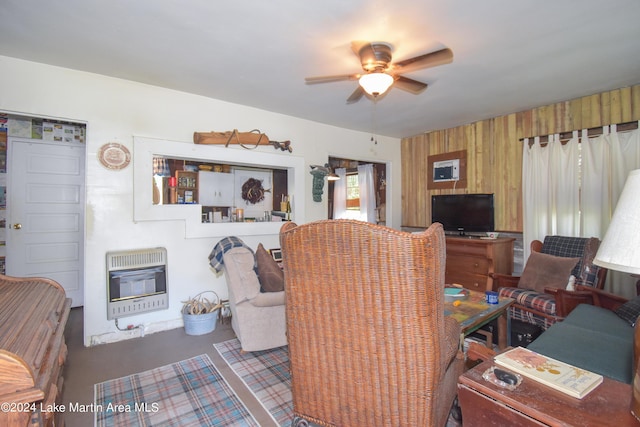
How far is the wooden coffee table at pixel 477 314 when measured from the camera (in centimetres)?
200

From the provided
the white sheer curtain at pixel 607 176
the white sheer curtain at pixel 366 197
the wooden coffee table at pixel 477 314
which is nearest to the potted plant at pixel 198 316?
the wooden coffee table at pixel 477 314

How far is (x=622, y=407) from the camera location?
894mm

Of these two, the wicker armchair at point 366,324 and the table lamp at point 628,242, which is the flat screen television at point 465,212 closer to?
the wicker armchair at point 366,324

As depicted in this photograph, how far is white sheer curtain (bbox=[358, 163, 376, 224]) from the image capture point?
6363mm

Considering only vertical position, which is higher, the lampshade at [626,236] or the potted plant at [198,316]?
the lampshade at [626,236]

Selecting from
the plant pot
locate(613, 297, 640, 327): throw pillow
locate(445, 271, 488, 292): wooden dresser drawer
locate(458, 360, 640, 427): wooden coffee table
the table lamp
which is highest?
the table lamp

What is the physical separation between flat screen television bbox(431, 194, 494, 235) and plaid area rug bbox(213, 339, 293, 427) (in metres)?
3.06

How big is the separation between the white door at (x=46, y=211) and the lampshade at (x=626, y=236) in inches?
200

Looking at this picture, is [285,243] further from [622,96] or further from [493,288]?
[622,96]

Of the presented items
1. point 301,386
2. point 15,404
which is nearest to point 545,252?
point 301,386

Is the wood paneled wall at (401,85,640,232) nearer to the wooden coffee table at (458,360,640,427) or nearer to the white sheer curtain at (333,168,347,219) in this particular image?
the white sheer curtain at (333,168,347,219)

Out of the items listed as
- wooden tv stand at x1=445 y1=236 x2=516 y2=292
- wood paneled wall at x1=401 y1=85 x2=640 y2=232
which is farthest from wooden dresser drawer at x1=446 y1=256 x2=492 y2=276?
wood paneled wall at x1=401 y1=85 x2=640 y2=232

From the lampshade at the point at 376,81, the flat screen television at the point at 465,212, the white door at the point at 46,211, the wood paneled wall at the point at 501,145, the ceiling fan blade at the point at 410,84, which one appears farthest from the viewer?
the flat screen television at the point at 465,212

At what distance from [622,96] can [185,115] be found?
4683 mm
